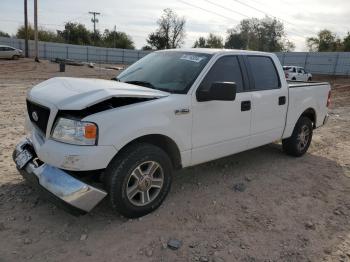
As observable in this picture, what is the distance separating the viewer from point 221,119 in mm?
4383

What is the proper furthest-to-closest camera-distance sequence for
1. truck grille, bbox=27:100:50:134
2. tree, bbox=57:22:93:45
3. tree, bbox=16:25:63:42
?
tree, bbox=57:22:93:45, tree, bbox=16:25:63:42, truck grille, bbox=27:100:50:134

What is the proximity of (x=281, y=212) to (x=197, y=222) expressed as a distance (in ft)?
3.46

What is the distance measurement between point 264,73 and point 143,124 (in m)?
2.43

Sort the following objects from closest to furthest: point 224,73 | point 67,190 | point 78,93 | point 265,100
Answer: point 67,190 < point 78,93 < point 224,73 < point 265,100

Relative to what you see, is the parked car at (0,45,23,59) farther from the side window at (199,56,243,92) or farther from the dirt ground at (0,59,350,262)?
the side window at (199,56,243,92)

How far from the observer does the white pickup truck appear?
10.8 ft

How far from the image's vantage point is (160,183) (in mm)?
3900

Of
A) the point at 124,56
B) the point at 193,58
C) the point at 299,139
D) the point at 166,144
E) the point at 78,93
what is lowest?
the point at 124,56

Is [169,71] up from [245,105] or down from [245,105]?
up

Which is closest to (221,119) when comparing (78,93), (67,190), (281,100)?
(281,100)

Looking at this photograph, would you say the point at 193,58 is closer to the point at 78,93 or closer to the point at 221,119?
the point at 221,119

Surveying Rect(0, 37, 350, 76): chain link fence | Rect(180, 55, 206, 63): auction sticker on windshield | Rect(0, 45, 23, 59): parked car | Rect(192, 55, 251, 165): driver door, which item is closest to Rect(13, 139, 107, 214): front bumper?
Rect(192, 55, 251, 165): driver door

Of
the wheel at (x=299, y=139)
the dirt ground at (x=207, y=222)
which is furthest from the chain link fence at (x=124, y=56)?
the dirt ground at (x=207, y=222)

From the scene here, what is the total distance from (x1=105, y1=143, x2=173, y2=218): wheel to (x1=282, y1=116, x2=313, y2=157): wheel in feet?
9.74
